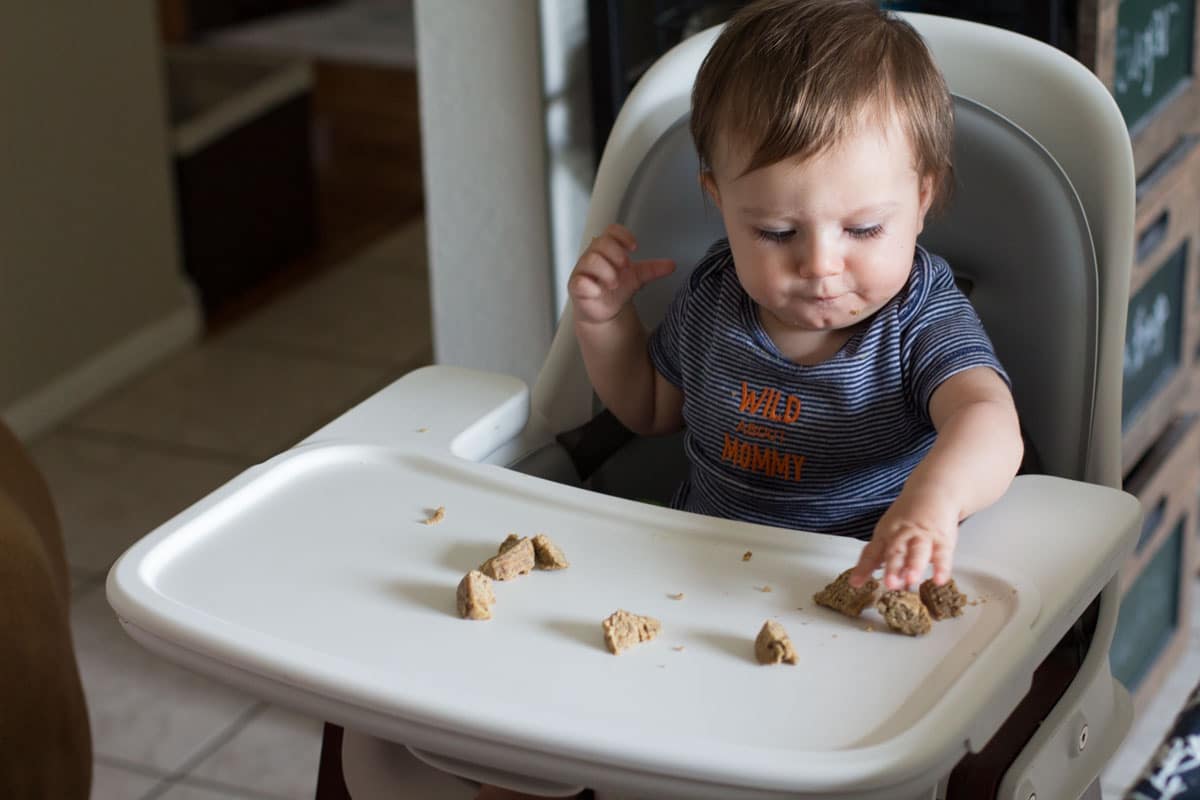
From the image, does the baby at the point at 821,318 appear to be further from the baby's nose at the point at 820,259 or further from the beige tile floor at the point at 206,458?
the beige tile floor at the point at 206,458

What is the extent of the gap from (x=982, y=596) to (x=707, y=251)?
439 mm

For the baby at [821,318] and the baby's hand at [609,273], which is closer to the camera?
the baby at [821,318]

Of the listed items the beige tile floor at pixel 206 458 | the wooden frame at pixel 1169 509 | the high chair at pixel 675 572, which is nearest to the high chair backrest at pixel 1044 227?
the high chair at pixel 675 572

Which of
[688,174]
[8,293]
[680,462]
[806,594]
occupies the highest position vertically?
[688,174]

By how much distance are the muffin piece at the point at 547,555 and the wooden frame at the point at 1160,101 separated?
70 centimetres

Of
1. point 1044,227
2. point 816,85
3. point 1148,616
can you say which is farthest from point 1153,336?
point 816,85

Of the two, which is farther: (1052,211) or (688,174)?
(688,174)

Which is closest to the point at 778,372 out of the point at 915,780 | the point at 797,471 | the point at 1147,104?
the point at 797,471

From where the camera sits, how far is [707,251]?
126cm

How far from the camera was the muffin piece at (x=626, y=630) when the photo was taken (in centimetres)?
88

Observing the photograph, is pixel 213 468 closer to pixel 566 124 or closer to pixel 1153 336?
pixel 566 124

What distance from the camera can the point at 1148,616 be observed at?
5.88ft

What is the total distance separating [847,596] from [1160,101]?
2.81 feet

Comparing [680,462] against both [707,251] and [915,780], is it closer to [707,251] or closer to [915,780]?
[707,251]
